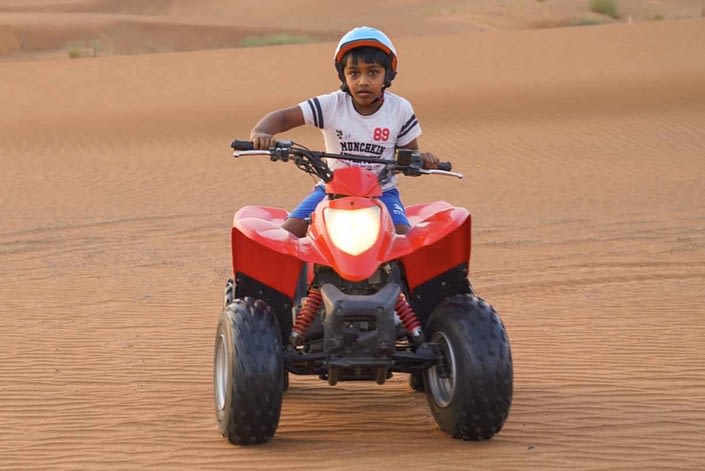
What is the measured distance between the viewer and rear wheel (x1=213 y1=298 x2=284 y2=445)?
19.7 ft

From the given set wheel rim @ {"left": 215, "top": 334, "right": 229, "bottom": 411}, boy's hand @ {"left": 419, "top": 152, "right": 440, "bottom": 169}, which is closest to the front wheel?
boy's hand @ {"left": 419, "top": 152, "right": 440, "bottom": 169}

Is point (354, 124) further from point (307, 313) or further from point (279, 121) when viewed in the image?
point (307, 313)

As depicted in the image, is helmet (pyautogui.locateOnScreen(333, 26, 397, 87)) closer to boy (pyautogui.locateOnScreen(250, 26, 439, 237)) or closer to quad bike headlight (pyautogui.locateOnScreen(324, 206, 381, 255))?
boy (pyautogui.locateOnScreen(250, 26, 439, 237))

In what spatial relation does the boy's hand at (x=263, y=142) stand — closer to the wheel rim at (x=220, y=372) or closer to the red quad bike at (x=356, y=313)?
the red quad bike at (x=356, y=313)

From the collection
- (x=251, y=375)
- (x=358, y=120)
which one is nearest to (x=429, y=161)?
(x=358, y=120)

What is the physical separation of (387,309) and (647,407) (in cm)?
206

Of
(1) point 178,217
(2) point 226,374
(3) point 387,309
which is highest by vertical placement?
(3) point 387,309

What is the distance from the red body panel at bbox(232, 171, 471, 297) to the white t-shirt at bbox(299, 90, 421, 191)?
18.8 inches

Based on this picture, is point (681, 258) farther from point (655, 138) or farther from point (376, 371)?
point (655, 138)

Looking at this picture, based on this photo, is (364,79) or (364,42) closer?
(364,42)

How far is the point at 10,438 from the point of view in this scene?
6.74 m

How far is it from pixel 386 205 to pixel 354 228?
2.25 feet

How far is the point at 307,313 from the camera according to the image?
638 centimetres

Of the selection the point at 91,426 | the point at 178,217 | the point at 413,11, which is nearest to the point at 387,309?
the point at 91,426
